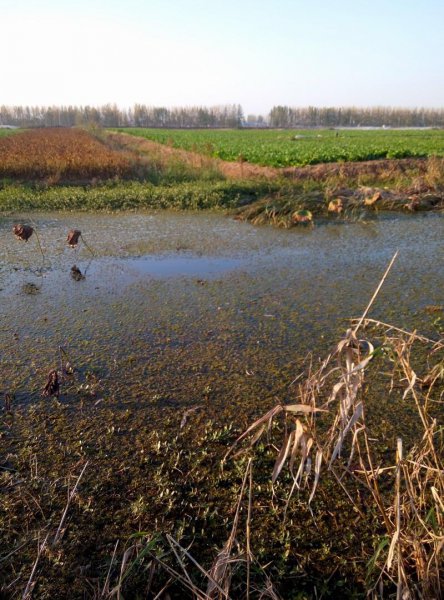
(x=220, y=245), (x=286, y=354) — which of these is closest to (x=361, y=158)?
(x=220, y=245)

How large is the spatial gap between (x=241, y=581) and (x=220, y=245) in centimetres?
477

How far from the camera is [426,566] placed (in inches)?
56.3

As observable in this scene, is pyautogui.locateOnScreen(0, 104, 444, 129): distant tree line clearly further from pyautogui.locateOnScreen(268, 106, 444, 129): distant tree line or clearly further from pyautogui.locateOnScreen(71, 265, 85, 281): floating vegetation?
pyautogui.locateOnScreen(71, 265, 85, 281): floating vegetation

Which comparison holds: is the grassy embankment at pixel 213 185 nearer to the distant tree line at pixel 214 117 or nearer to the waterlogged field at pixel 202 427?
the waterlogged field at pixel 202 427

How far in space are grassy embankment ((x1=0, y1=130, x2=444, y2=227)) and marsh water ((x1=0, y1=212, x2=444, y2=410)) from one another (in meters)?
1.30

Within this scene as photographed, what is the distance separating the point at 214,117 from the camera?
70.5 meters

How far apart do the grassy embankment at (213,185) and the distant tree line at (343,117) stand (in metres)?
67.1

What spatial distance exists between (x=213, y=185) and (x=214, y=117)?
65.9m

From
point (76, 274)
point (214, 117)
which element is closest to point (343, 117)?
point (214, 117)

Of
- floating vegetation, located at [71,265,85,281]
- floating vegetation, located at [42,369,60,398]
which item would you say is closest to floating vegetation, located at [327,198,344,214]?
floating vegetation, located at [71,265,85,281]

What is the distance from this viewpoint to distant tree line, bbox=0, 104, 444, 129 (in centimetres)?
6762

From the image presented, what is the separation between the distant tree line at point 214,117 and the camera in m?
67.6

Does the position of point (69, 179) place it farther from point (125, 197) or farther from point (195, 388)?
point (195, 388)

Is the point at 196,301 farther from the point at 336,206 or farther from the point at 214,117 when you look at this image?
the point at 214,117
